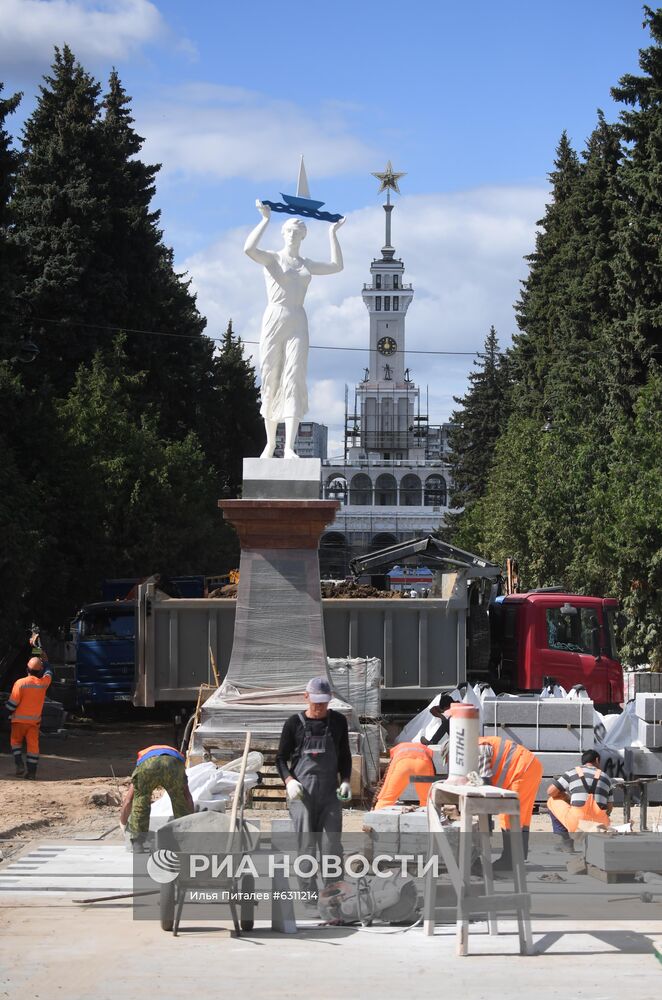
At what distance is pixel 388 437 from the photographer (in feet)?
520

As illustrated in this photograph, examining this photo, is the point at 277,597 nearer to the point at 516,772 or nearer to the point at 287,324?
the point at 287,324

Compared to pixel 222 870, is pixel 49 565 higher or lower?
higher

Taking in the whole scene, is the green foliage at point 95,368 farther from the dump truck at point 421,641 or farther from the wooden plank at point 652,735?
the wooden plank at point 652,735

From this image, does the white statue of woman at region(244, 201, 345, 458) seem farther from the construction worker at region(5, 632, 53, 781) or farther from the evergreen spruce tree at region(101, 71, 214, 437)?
the evergreen spruce tree at region(101, 71, 214, 437)

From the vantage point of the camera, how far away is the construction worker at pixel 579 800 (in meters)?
12.4

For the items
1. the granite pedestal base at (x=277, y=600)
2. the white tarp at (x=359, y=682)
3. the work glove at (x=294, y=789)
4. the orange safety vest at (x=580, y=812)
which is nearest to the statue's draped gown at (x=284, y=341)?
the granite pedestal base at (x=277, y=600)

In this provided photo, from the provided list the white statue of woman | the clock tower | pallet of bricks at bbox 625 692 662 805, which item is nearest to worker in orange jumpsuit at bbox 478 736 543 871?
pallet of bricks at bbox 625 692 662 805

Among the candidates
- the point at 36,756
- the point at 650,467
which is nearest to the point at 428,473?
the point at 650,467

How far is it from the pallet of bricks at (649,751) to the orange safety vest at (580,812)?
3648mm

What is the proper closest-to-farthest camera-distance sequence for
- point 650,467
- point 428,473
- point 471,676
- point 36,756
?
point 36,756 < point 471,676 < point 650,467 < point 428,473

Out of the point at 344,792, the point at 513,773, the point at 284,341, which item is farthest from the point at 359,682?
the point at 344,792

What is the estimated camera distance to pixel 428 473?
497 ft

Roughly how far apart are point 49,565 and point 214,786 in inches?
666

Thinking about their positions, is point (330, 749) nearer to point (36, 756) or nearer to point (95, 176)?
point (36, 756)
